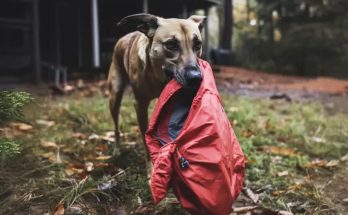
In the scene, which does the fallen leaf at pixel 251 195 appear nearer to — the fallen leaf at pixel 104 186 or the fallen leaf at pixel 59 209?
the fallen leaf at pixel 104 186

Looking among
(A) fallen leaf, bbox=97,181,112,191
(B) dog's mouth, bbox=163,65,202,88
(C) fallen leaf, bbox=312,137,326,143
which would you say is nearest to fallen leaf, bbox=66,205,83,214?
(A) fallen leaf, bbox=97,181,112,191

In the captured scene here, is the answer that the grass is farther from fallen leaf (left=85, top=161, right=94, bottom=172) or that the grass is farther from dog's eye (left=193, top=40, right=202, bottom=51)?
dog's eye (left=193, top=40, right=202, bottom=51)

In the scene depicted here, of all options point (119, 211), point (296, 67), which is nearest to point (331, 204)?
point (119, 211)

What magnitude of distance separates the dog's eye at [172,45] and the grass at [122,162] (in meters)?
1.16

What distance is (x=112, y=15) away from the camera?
17.8m

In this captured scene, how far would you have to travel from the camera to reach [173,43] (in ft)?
11.4

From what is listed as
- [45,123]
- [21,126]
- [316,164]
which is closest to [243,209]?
[316,164]

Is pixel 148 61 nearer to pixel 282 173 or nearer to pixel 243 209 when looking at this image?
pixel 243 209

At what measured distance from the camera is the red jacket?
2617 millimetres

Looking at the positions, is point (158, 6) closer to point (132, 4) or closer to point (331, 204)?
point (132, 4)

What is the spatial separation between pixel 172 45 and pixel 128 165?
1557mm

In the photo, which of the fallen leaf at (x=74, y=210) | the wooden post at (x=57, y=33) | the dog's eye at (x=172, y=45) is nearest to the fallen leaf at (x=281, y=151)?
the dog's eye at (x=172, y=45)

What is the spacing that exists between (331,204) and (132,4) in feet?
48.2

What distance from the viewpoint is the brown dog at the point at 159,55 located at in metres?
3.35
